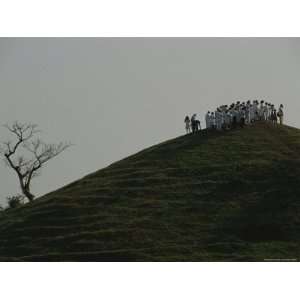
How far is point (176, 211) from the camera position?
2270cm

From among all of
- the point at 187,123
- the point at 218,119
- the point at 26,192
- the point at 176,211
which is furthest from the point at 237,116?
the point at 26,192

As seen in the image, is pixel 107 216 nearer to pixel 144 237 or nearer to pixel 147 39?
pixel 144 237

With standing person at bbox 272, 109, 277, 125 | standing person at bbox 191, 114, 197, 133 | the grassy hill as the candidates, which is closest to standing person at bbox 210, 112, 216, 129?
standing person at bbox 191, 114, 197, 133

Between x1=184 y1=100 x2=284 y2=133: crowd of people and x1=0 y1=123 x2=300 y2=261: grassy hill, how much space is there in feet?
3.03

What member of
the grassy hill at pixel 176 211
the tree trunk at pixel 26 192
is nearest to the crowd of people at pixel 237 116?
the grassy hill at pixel 176 211

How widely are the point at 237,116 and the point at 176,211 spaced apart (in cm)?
686

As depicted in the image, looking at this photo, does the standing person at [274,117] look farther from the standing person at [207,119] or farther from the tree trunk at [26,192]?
the tree trunk at [26,192]

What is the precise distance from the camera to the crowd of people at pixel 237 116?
85.8ft

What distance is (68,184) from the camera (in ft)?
84.5

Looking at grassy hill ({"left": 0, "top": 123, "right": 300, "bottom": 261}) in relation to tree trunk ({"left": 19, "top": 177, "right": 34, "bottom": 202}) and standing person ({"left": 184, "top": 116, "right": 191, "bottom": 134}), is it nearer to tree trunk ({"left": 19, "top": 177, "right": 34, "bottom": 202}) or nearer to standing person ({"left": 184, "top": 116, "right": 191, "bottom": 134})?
tree trunk ({"left": 19, "top": 177, "right": 34, "bottom": 202})

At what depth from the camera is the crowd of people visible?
85.8 feet

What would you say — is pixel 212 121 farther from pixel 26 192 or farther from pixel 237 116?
pixel 26 192

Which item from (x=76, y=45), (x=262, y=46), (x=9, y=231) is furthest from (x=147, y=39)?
(x=9, y=231)

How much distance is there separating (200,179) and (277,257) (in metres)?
5.26
